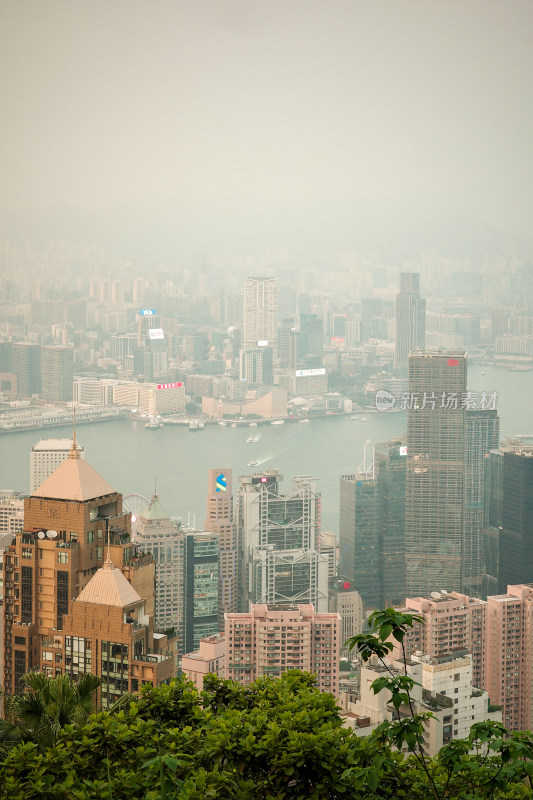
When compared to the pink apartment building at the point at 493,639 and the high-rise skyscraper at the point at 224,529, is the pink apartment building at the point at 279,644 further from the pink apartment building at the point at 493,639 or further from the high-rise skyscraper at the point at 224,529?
the high-rise skyscraper at the point at 224,529

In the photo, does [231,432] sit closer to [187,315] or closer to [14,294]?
[187,315]

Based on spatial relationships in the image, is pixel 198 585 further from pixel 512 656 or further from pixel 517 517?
pixel 517 517

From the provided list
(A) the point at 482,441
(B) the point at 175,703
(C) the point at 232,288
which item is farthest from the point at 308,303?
(B) the point at 175,703

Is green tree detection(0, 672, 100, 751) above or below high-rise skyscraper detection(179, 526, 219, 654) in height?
above

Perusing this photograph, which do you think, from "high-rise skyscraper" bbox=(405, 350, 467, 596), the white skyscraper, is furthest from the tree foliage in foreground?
"high-rise skyscraper" bbox=(405, 350, 467, 596)

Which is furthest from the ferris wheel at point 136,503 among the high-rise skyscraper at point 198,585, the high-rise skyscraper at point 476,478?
the high-rise skyscraper at point 476,478

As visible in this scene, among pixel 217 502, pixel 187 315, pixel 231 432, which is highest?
pixel 187 315

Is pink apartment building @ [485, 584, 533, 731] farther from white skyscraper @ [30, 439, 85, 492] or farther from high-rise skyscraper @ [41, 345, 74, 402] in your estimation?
high-rise skyscraper @ [41, 345, 74, 402]
